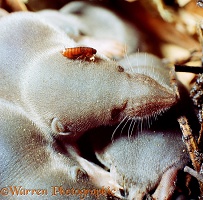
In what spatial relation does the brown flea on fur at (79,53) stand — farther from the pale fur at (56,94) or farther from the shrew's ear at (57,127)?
the shrew's ear at (57,127)

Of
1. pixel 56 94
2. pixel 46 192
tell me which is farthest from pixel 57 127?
pixel 46 192

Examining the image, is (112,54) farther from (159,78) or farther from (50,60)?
(50,60)

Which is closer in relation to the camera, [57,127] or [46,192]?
[46,192]

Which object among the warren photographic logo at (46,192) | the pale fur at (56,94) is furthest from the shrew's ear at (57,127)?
the warren photographic logo at (46,192)

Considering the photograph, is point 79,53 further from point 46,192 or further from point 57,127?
point 46,192

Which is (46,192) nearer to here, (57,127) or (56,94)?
(57,127)

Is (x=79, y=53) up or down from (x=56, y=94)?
up

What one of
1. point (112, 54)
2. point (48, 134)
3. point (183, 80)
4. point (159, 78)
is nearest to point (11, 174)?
point (48, 134)

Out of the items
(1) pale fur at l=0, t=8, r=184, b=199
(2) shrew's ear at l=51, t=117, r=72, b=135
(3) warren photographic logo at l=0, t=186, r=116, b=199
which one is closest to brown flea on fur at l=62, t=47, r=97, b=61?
(1) pale fur at l=0, t=8, r=184, b=199

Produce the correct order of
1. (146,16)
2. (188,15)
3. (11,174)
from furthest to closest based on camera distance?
(146,16) → (188,15) → (11,174)

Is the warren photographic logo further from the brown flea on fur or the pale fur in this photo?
the brown flea on fur

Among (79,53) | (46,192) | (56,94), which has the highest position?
(79,53)
